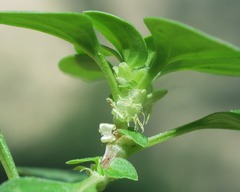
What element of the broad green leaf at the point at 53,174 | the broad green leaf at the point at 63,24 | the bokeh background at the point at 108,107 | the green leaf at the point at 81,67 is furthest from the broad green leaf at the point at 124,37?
the bokeh background at the point at 108,107

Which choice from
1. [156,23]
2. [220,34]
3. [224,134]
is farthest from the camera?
[220,34]

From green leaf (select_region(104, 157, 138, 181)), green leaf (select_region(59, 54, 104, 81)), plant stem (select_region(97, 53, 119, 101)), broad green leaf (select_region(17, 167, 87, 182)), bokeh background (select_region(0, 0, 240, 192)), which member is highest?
plant stem (select_region(97, 53, 119, 101))

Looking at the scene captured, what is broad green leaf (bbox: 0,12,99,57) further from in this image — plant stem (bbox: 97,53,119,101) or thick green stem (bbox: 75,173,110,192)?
thick green stem (bbox: 75,173,110,192)

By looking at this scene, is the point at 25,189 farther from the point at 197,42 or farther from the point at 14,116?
the point at 14,116

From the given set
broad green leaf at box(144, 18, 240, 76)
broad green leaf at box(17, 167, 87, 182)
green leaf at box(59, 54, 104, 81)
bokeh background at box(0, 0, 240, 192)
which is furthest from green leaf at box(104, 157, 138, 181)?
bokeh background at box(0, 0, 240, 192)

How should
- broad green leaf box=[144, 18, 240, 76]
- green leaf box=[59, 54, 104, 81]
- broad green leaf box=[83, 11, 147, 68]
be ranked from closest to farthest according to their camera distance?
broad green leaf box=[144, 18, 240, 76], broad green leaf box=[83, 11, 147, 68], green leaf box=[59, 54, 104, 81]

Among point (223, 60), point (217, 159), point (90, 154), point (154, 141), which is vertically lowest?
point (217, 159)

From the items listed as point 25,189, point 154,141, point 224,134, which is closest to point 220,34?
point 224,134
